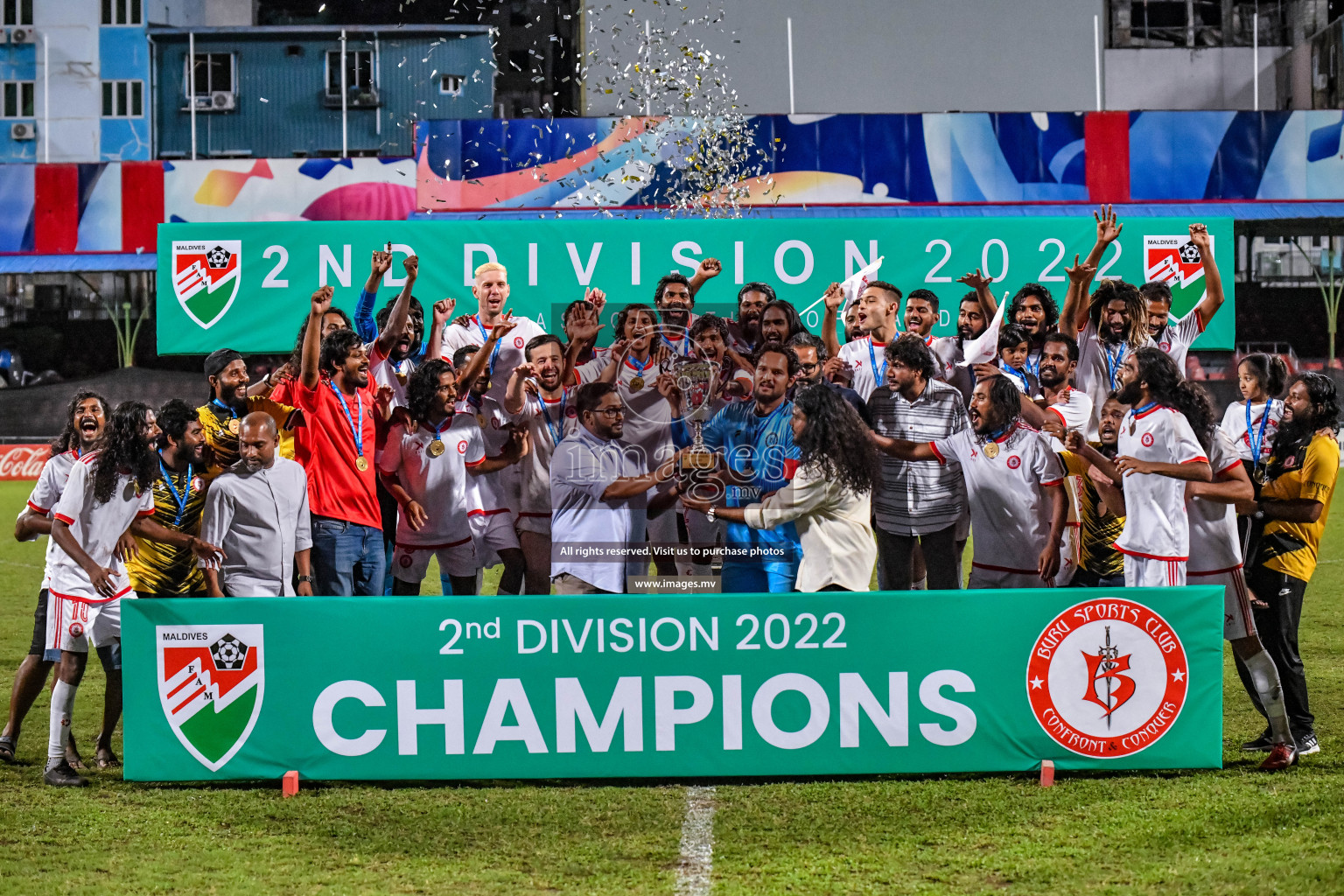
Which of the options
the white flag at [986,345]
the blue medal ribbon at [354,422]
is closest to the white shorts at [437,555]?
the blue medal ribbon at [354,422]

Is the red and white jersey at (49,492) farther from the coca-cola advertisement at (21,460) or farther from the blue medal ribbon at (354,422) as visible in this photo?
the coca-cola advertisement at (21,460)

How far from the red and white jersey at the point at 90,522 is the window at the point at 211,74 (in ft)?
130

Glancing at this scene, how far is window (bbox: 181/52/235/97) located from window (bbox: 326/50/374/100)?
9.85 ft

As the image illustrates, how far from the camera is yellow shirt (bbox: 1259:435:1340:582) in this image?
689 centimetres

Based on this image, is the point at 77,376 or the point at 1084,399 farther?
the point at 77,376

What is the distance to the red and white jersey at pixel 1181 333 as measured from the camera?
25.8 feet

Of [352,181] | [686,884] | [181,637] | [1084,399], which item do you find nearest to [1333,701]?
[1084,399]

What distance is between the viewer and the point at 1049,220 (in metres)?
7.73

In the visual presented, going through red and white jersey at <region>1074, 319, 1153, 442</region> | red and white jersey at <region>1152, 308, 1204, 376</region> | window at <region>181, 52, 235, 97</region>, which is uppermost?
window at <region>181, 52, 235, 97</region>

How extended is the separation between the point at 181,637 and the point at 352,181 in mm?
26283

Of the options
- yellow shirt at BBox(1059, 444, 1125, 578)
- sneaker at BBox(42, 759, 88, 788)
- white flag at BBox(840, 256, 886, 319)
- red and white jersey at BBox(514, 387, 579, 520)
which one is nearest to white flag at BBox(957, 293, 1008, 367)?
white flag at BBox(840, 256, 886, 319)

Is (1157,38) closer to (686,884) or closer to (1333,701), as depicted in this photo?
(1333,701)

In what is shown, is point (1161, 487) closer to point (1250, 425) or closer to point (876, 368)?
point (1250, 425)

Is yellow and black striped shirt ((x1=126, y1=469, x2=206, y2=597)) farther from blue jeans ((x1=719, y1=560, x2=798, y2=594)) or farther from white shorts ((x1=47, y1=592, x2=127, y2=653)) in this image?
blue jeans ((x1=719, y1=560, x2=798, y2=594))
